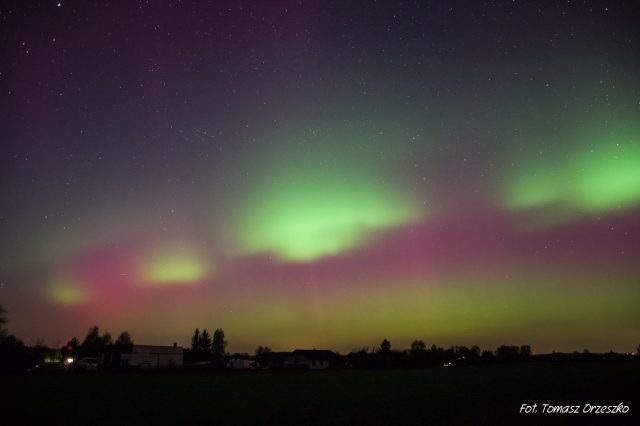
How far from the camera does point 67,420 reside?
19516 millimetres

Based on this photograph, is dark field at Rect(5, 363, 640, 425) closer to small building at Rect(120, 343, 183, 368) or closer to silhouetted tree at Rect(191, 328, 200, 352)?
small building at Rect(120, 343, 183, 368)

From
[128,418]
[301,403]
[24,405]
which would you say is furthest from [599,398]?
[24,405]

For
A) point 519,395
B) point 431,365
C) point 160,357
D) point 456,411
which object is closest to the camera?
point 456,411

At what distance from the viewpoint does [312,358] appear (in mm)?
133375

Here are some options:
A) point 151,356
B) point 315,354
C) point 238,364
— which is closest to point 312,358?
point 315,354

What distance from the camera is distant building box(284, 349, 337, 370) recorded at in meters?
130

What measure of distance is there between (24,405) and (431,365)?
10983 centimetres

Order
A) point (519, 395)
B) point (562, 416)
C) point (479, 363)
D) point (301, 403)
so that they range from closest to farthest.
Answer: point (562, 416) → point (301, 403) → point (519, 395) → point (479, 363)

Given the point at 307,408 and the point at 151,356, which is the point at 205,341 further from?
the point at 307,408

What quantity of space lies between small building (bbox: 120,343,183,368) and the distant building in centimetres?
3542

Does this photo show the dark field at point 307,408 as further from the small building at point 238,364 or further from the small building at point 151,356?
the small building at point 238,364

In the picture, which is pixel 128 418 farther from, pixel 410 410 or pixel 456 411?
pixel 456 411

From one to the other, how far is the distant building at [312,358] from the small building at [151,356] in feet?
116

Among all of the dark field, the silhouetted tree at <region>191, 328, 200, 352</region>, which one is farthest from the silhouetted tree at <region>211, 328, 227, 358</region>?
the dark field
